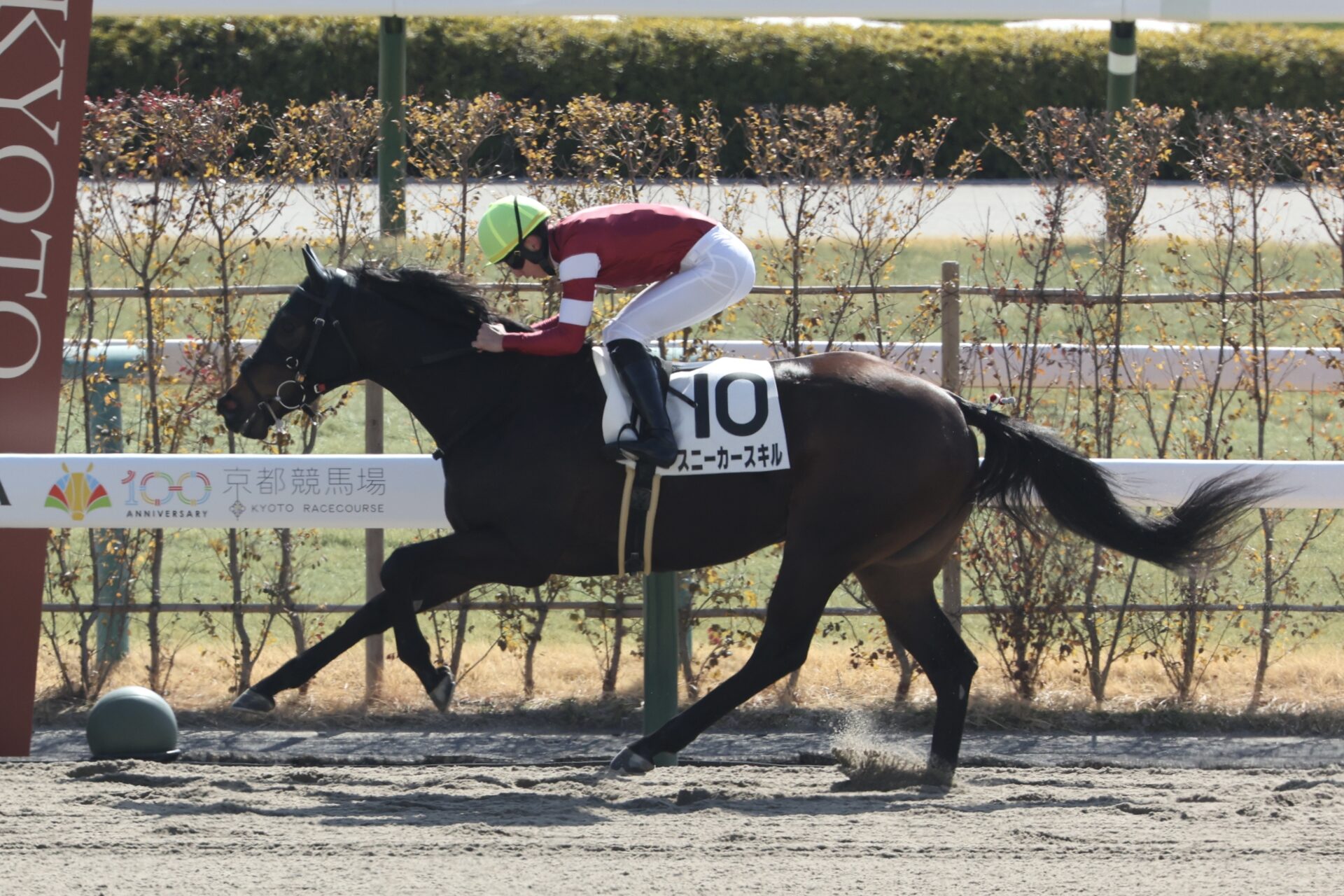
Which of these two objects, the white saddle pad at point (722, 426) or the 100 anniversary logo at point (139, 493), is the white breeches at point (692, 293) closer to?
the white saddle pad at point (722, 426)

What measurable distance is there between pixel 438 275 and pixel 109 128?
6.35ft

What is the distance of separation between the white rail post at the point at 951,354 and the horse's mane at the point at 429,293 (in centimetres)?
206

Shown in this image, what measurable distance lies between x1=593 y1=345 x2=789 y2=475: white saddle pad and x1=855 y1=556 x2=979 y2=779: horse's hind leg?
0.61 meters

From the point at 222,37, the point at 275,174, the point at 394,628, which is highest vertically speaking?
the point at 222,37

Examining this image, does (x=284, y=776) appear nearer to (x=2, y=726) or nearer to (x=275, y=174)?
(x=2, y=726)

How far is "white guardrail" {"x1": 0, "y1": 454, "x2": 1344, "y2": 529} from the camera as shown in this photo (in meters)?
5.97

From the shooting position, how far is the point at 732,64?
1784 cm

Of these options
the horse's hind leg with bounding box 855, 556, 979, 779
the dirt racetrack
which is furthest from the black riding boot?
the dirt racetrack

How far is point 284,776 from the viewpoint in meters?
5.50

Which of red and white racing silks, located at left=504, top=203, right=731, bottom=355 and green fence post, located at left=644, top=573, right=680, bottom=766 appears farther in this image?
green fence post, located at left=644, top=573, right=680, bottom=766

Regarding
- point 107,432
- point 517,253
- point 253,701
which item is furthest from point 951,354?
point 107,432

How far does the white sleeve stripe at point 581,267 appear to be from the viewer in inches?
209

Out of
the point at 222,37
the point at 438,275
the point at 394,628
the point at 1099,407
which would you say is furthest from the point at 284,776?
the point at 222,37

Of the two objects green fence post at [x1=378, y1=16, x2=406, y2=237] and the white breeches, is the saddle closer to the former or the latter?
the white breeches
